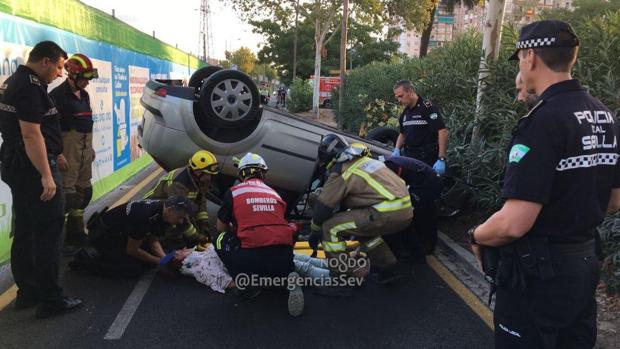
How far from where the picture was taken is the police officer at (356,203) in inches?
164

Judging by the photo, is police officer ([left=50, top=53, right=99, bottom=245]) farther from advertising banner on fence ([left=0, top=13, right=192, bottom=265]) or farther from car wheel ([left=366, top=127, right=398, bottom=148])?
car wheel ([left=366, top=127, right=398, bottom=148])

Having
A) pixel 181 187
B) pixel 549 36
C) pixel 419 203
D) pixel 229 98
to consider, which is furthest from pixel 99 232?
pixel 549 36

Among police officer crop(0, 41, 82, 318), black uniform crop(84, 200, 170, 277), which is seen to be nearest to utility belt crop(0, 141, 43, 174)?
police officer crop(0, 41, 82, 318)

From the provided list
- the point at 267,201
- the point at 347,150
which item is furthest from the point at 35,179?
the point at 347,150

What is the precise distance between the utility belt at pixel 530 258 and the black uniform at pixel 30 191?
2.96 m

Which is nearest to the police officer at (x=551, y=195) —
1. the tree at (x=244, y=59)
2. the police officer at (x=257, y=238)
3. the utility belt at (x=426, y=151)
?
→ the police officer at (x=257, y=238)

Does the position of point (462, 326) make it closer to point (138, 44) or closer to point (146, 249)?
point (146, 249)

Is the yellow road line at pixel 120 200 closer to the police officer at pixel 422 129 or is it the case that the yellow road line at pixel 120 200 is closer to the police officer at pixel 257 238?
the police officer at pixel 257 238

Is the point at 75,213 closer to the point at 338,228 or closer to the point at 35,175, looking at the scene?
the point at 35,175

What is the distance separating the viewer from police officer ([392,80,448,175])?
5.94 m

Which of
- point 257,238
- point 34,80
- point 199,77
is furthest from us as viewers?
point 199,77

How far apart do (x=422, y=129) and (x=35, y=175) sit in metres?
4.25

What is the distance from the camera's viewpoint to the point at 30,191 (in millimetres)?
3471

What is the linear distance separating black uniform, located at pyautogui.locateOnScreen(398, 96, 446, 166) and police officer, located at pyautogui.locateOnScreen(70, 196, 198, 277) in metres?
3.12
